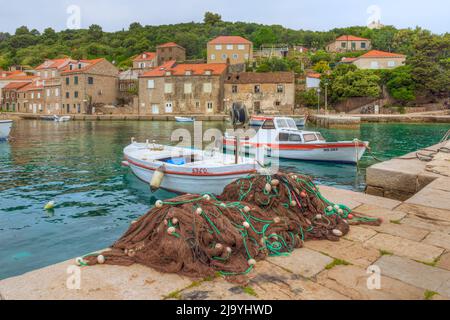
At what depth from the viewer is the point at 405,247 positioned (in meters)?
4.80

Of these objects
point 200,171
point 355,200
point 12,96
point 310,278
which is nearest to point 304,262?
point 310,278

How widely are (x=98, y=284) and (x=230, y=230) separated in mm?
1632

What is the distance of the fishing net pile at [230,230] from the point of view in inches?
165

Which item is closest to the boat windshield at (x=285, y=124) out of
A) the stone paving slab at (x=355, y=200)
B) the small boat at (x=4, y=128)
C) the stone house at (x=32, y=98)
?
the stone paving slab at (x=355, y=200)

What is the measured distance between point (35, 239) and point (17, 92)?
263 feet

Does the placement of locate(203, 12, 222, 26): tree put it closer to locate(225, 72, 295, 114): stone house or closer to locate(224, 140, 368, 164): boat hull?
locate(225, 72, 295, 114): stone house

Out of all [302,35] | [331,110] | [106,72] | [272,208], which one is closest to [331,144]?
[272,208]

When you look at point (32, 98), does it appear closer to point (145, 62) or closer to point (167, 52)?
point (145, 62)

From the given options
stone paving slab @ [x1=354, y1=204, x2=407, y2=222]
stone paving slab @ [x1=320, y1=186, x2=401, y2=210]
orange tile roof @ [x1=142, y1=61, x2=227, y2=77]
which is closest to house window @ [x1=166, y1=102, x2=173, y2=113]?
orange tile roof @ [x1=142, y1=61, x2=227, y2=77]

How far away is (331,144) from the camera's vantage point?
18.1 metres

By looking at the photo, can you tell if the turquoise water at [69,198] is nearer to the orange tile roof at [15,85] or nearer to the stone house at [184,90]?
the stone house at [184,90]

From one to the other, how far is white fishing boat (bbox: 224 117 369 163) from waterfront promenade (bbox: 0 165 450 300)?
13.1 meters

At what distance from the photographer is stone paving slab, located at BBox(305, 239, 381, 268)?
14.5 ft
